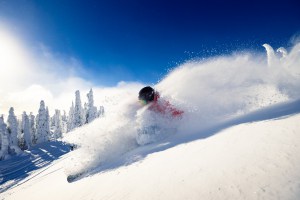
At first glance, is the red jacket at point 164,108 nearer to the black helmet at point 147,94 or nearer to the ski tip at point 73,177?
the black helmet at point 147,94

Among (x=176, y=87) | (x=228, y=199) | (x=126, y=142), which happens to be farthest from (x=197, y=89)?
(x=228, y=199)

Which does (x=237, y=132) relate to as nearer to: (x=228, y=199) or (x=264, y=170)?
(x=264, y=170)

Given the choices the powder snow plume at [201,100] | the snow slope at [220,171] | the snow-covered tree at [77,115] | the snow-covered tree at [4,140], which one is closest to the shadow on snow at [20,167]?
the snow-covered tree at [4,140]

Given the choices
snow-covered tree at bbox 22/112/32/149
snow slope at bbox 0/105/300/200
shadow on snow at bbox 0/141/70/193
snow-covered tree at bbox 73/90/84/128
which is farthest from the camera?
snow-covered tree at bbox 73/90/84/128

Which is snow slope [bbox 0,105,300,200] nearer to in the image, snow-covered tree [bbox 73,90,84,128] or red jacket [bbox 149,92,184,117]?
red jacket [bbox 149,92,184,117]

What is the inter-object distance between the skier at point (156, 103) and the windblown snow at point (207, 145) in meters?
0.40

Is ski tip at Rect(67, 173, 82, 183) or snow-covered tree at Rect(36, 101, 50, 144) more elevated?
snow-covered tree at Rect(36, 101, 50, 144)

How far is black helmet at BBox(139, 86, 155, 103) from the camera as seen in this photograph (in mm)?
11584

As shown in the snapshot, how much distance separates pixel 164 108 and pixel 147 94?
4.64ft

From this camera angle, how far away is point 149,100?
11562 millimetres

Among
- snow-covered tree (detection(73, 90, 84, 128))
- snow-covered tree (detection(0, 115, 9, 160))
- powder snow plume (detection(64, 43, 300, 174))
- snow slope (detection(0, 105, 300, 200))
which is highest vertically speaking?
snow-covered tree (detection(73, 90, 84, 128))

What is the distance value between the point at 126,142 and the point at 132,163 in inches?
130

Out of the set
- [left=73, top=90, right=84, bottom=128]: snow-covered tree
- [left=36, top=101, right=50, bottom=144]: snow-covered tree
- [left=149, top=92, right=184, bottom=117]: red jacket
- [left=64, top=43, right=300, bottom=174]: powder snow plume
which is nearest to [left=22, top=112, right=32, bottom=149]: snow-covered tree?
[left=36, top=101, right=50, bottom=144]: snow-covered tree

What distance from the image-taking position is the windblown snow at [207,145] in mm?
4031
